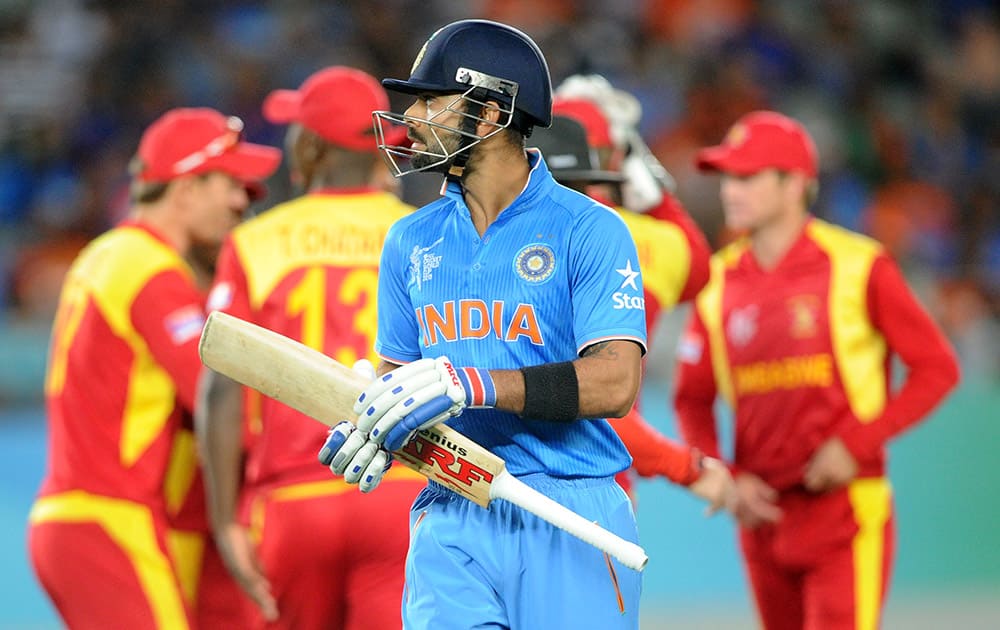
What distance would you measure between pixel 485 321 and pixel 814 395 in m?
2.60

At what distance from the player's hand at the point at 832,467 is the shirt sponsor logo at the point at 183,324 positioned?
2.22m

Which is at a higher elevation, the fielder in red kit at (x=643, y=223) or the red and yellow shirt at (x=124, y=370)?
the fielder in red kit at (x=643, y=223)

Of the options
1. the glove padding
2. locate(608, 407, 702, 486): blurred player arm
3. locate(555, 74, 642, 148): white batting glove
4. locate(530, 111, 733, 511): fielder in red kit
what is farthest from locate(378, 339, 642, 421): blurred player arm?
locate(555, 74, 642, 148): white batting glove

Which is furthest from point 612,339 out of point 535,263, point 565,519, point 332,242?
point 332,242

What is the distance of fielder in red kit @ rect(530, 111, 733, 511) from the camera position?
451 centimetres

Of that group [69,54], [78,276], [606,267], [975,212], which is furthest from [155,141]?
[975,212]

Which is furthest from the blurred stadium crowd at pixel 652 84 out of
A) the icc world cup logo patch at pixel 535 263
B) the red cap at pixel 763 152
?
the icc world cup logo patch at pixel 535 263

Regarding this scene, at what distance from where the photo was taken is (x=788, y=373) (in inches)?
223

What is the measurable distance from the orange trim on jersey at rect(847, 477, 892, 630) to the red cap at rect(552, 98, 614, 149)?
1559mm

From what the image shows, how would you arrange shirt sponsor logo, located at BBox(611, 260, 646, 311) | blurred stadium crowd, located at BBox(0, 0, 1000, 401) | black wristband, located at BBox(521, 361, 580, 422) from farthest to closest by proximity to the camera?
blurred stadium crowd, located at BBox(0, 0, 1000, 401)
shirt sponsor logo, located at BBox(611, 260, 646, 311)
black wristband, located at BBox(521, 361, 580, 422)

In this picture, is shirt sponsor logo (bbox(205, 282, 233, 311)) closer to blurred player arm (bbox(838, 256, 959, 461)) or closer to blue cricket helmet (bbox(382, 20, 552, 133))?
blue cricket helmet (bbox(382, 20, 552, 133))

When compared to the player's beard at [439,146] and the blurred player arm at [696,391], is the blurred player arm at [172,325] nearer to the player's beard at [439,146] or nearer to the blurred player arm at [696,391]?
the player's beard at [439,146]

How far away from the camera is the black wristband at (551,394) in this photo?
3121mm

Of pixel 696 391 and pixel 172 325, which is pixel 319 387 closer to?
pixel 172 325
